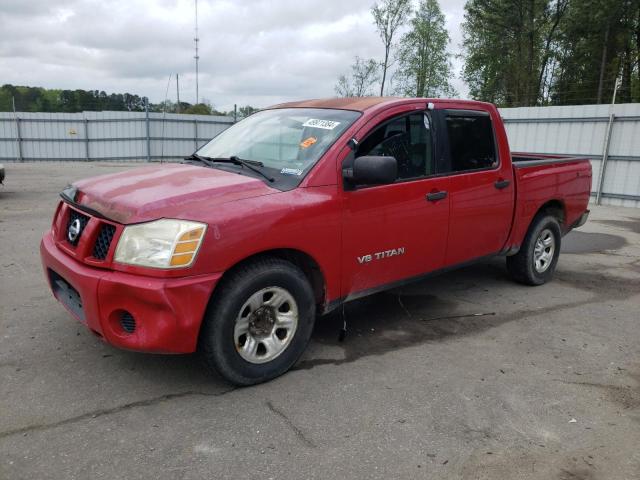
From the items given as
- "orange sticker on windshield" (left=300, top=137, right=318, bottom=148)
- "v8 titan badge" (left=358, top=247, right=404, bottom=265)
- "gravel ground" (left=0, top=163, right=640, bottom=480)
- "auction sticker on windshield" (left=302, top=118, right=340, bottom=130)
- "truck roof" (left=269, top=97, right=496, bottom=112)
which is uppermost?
"truck roof" (left=269, top=97, right=496, bottom=112)

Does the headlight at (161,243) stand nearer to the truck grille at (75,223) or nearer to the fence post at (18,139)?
the truck grille at (75,223)

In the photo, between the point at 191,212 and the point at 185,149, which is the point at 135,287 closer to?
the point at 191,212

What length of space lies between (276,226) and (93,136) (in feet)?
80.2

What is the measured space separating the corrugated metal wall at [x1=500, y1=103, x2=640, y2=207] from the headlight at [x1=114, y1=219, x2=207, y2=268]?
13.2m

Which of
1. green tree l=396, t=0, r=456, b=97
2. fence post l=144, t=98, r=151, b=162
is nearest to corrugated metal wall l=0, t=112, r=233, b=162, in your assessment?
fence post l=144, t=98, r=151, b=162

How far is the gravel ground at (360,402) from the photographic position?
2.54 m

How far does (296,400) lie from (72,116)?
989 inches

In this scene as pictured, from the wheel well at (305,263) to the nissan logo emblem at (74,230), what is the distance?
1040mm

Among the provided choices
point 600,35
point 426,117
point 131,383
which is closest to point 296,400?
point 131,383

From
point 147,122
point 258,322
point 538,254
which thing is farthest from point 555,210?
point 147,122

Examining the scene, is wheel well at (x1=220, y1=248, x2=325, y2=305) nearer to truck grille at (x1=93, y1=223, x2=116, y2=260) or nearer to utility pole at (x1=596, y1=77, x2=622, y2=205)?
truck grille at (x1=93, y1=223, x2=116, y2=260)

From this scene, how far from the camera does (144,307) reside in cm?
281

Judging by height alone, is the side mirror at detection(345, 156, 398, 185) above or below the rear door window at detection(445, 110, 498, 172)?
below

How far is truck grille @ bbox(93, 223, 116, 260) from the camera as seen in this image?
117 inches
